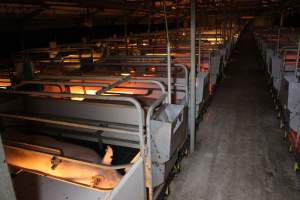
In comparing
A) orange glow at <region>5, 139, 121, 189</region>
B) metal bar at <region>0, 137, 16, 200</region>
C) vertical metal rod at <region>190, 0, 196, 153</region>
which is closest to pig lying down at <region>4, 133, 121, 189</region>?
orange glow at <region>5, 139, 121, 189</region>

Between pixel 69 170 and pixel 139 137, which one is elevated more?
pixel 139 137

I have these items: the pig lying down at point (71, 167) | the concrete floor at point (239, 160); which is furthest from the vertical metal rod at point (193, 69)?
the pig lying down at point (71, 167)

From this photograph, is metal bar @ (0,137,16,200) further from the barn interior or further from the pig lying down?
the pig lying down

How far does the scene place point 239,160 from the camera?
11.8 feet

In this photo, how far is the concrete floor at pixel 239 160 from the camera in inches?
116

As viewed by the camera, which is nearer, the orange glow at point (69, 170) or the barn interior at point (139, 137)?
the barn interior at point (139, 137)

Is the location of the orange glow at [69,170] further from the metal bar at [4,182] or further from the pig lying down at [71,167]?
the metal bar at [4,182]

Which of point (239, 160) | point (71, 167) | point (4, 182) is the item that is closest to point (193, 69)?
point (239, 160)

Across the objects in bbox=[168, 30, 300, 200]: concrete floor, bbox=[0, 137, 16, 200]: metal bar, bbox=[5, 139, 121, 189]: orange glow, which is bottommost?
bbox=[168, 30, 300, 200]: concrete floor

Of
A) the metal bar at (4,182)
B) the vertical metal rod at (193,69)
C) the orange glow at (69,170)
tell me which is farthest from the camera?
the vertical metal rod at (193,69)

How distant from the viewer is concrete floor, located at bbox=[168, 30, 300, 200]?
2.94 metres

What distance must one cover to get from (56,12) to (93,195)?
6.58m

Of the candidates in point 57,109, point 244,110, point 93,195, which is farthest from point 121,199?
point 244,110

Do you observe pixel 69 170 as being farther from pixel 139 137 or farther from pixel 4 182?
pixel 4 182
